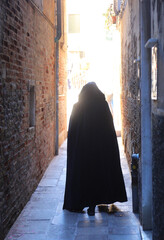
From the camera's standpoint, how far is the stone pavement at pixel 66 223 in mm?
5257

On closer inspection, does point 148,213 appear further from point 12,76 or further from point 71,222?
point 12,76

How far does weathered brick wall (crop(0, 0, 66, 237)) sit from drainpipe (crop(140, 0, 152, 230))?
63.8 inches

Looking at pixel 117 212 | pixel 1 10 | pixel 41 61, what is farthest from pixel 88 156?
pixel 41 61

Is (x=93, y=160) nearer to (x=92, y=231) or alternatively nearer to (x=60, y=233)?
(x=92, y=231)

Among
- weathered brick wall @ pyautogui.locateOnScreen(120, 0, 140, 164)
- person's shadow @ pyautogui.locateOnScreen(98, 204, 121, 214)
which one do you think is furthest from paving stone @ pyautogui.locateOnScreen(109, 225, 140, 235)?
weathered brick wall @ pyautogui.locateOnScreen(120, 0, 140, 164)

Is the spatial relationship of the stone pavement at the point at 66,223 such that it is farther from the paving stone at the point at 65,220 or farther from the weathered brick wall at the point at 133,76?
the weathered brick wall at the point at 133,76

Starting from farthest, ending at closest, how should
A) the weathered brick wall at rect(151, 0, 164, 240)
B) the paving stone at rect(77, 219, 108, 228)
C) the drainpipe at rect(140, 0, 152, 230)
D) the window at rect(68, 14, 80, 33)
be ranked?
the window at rect(68, 14, 80, 33)
the paving stone at rect(77, 219, 108, 228)
the drainpipe at rect(140, 0, 152, 230)
the weathered brick wall at rect(151, 0, 164, 240)

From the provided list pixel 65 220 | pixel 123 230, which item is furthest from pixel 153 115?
pixel 65 220

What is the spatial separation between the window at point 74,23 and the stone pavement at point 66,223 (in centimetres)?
2750

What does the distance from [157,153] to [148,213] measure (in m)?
1.68

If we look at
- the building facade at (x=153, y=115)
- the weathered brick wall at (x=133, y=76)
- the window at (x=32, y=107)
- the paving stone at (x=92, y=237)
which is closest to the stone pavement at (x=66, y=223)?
the paving stone at (x=92, y=237)

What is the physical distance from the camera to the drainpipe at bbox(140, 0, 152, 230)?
5094mm

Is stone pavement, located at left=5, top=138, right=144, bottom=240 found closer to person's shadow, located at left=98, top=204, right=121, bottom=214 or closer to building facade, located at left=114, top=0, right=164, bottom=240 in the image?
person's shadow, located at left=98, top=204, right=121, bottom=214

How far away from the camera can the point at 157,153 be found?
146 inches
